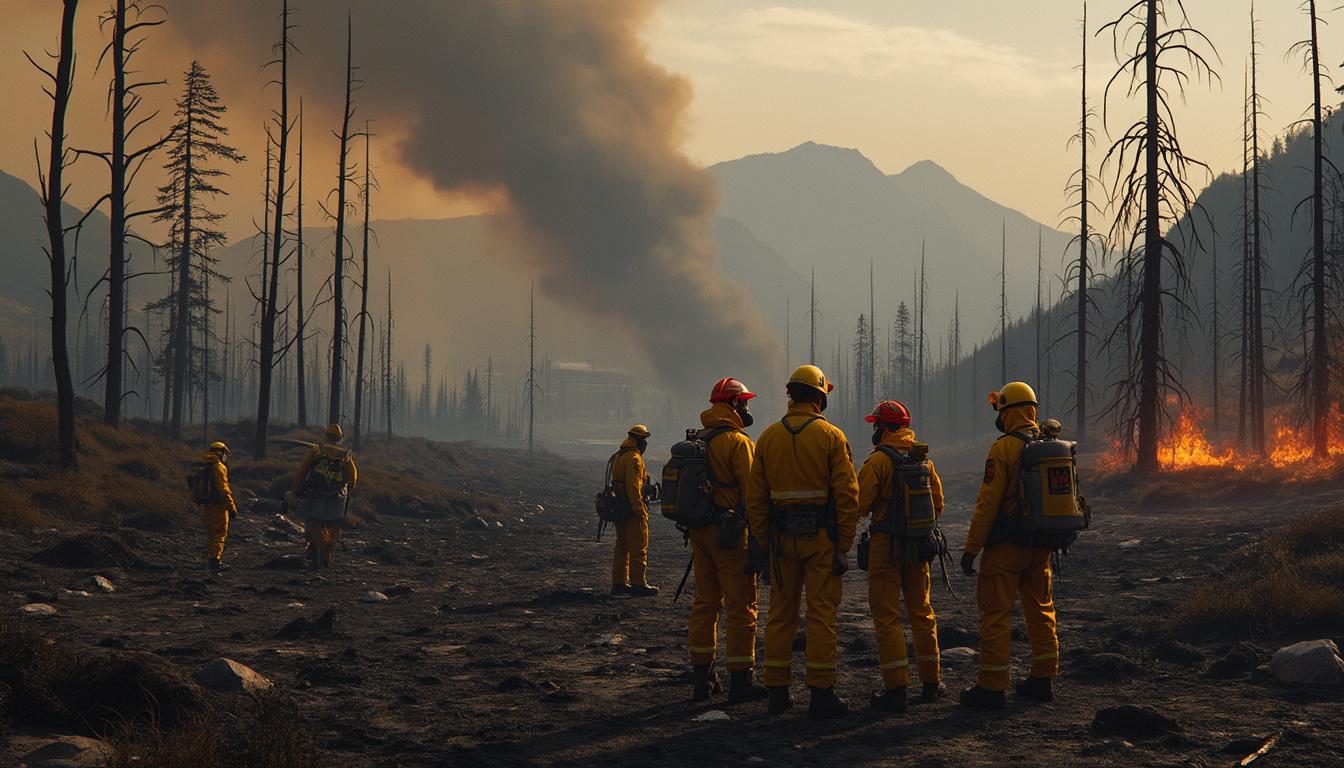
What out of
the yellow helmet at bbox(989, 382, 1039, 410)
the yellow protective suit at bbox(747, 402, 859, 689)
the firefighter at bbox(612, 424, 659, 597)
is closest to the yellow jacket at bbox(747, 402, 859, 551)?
the yellow protective suit at bbox(747, 402, 859, 689)

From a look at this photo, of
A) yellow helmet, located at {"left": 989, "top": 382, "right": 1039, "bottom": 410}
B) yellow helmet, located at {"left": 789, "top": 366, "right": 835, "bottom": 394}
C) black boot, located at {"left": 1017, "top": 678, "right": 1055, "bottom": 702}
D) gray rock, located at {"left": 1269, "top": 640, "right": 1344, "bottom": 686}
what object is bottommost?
black boot, located at {"left": 1017, "top": 678, "right": 1055, "bottom": 702}

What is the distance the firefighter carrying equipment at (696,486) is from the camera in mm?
8023

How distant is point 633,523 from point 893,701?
21.9ft

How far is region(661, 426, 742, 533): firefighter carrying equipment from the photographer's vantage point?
8.02 m

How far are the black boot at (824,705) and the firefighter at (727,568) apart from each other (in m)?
0.70

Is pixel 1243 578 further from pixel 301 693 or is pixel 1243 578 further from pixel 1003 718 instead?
pixel 301 693

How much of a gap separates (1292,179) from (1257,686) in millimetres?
111426

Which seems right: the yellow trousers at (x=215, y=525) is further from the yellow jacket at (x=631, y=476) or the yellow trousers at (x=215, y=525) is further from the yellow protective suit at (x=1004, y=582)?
the yellow protective suit at (x=1004, y=582)

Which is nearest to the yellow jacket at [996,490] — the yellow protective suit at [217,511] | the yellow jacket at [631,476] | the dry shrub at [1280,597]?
the dry shrub at [1280,597]

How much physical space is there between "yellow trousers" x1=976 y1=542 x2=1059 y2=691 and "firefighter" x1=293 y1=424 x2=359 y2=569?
1055 cm

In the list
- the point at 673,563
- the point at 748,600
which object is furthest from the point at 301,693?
the point at 673,563

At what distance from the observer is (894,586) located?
7566 millimetres

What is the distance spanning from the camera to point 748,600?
7.71 m

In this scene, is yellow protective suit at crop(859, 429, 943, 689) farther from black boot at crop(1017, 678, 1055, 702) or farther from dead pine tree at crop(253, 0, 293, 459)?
dead pine tree at crop(253, 0, 293, 459)
